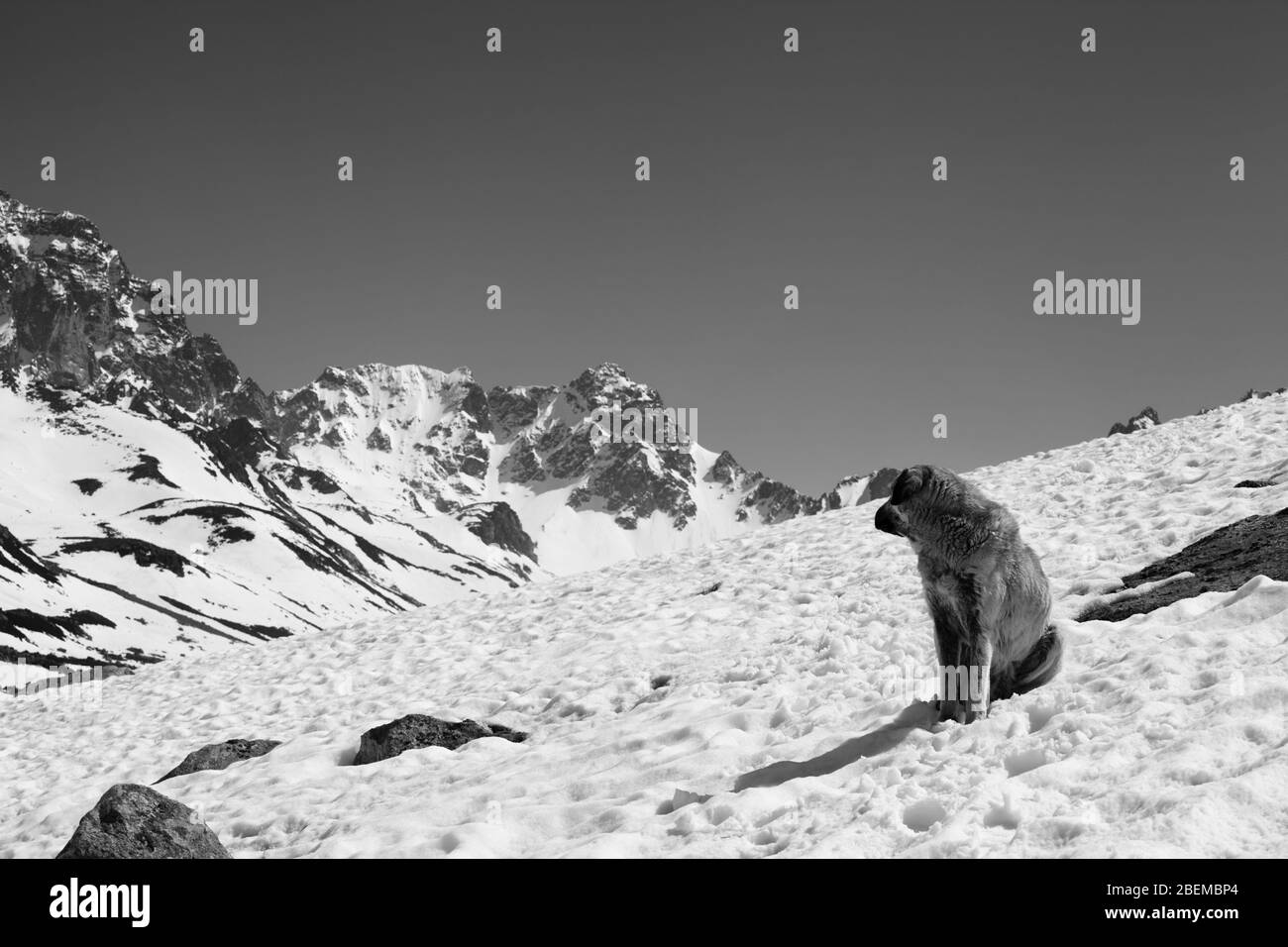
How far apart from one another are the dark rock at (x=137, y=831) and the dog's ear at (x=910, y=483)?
282 inches

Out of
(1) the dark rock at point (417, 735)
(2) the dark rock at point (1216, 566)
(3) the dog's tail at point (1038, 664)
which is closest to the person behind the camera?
(3) the dog's tail at point (1038, 664)

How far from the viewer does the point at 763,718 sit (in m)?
10.5

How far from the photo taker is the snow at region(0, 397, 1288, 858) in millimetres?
6480

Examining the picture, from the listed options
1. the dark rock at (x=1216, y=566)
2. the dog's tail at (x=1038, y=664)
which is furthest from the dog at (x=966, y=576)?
the dark rock at (x=1216, y=566)

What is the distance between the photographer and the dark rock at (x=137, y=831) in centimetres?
784

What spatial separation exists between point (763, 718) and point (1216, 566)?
19.4 ft

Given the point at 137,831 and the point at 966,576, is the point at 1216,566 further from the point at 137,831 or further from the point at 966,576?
the point at 137,831

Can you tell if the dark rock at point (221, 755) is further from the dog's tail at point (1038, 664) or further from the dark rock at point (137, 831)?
the dog's tail at point (1038, 664)

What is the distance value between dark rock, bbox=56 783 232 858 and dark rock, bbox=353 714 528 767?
366cm

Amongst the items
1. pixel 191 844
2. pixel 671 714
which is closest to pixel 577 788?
pixel 671 714

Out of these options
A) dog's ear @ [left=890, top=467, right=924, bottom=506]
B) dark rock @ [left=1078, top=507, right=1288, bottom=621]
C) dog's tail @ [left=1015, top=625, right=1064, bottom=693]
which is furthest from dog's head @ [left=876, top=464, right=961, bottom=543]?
dark rock @ [left=1078, top=507, right=1288, bottom=621]
